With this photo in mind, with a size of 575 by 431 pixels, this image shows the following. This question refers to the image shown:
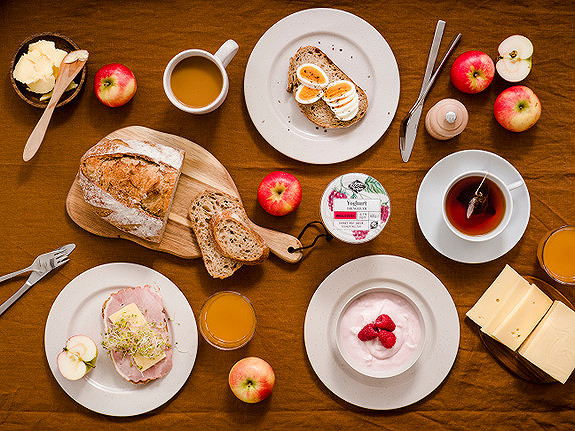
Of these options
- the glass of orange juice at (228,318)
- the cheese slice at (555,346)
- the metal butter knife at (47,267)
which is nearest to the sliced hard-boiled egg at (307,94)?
the glass of orange juice at (228,318)

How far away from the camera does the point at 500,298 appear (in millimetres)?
1689

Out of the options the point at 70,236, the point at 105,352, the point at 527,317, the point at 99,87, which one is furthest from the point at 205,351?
the point at 527,317

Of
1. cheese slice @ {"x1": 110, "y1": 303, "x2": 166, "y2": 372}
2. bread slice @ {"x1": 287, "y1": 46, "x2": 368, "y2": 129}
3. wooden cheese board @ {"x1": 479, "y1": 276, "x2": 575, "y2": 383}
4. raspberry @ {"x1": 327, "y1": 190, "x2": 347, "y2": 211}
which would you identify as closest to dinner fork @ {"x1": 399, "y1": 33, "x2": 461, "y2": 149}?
bread slice @ {"x1": 287, "y1": 46, "x2": 368, "y2": 129}

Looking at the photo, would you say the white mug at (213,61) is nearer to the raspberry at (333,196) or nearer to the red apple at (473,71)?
the raspberry at (333,196)

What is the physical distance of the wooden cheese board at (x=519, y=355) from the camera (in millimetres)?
1705

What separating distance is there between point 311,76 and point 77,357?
1115mm

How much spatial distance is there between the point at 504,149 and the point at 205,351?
1145 millimetres

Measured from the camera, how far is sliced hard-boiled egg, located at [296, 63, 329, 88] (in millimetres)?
1662

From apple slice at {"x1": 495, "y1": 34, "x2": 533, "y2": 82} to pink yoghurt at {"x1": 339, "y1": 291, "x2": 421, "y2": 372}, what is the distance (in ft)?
2.55

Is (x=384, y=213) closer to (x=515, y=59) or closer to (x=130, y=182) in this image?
(x=515, y=59)

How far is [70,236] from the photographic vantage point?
5.65 ft

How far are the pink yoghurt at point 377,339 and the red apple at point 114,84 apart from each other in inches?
37.5

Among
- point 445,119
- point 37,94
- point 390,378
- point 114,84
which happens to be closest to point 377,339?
point 390,378

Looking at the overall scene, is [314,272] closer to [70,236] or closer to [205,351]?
[205,351]
